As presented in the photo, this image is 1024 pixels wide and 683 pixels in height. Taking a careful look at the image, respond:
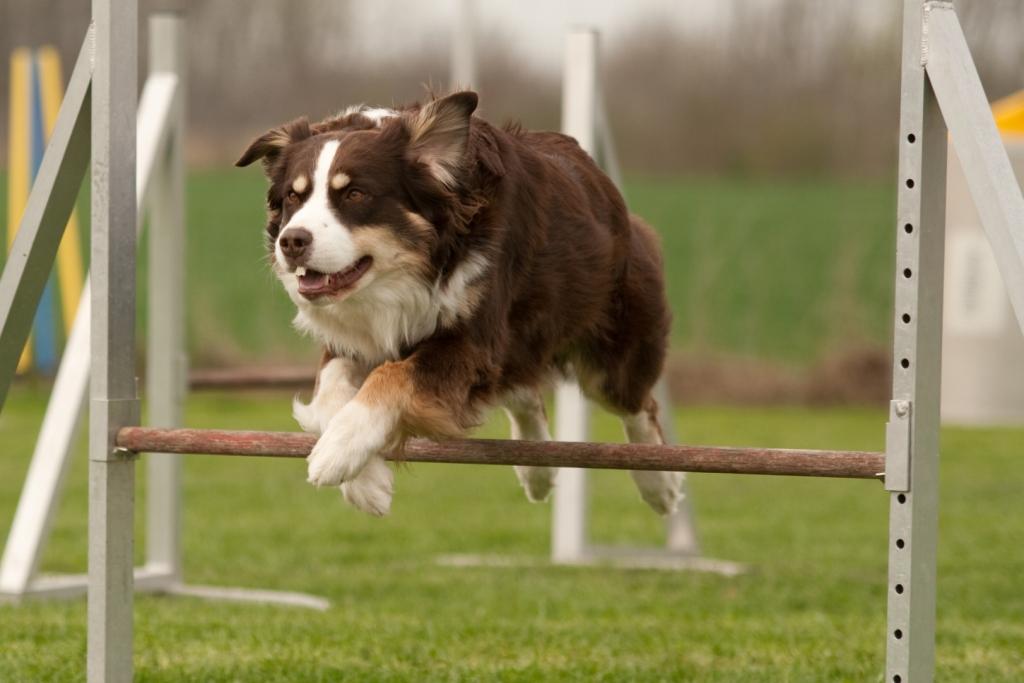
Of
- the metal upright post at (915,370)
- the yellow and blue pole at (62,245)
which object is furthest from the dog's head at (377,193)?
the yellow and blue pole at (62,245)

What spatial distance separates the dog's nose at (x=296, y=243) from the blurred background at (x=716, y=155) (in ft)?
39.1

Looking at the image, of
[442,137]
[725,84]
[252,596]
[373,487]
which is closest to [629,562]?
[252,596]

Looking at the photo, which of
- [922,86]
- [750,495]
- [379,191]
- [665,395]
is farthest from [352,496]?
[750,495]

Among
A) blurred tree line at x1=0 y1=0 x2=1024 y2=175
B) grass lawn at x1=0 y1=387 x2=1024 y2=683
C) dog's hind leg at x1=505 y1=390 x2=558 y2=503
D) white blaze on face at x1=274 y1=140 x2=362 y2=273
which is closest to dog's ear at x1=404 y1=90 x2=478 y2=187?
white blaze on face at x1=274 y1=140 x2=362 y2=273

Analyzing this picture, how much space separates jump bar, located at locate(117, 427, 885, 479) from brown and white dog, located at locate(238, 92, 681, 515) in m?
0.07

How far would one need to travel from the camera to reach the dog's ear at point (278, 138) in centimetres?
371

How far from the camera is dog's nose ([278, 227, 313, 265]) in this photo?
3326 mm

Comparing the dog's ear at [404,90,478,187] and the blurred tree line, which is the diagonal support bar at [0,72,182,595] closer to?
the dog's ear at [404,90,478,187]

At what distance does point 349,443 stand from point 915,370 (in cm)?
120

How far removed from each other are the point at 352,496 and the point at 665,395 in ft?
8.80

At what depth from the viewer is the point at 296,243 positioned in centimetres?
333

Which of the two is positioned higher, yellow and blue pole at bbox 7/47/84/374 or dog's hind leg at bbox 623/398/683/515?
yellow and blue pole at bbox 7/47/84/374

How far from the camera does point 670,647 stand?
17.0ft

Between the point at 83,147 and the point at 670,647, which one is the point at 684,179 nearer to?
the point at 670,647
